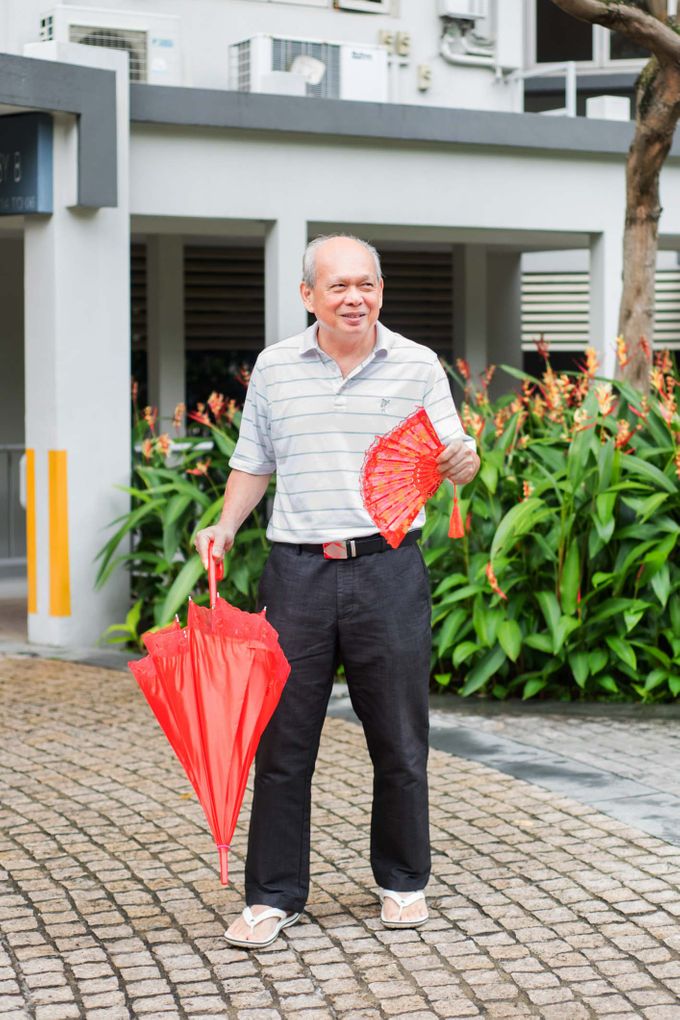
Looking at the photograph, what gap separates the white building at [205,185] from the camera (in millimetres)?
9805

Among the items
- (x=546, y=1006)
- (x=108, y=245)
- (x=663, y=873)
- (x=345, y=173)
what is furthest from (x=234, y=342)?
(x=546, y=1006)

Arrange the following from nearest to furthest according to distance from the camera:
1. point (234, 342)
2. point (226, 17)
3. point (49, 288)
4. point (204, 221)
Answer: point (49, 288) → point (204, 221) → point (226, 17) → point (234, 342)

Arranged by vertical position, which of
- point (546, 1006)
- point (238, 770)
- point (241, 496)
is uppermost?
point (241, 496)

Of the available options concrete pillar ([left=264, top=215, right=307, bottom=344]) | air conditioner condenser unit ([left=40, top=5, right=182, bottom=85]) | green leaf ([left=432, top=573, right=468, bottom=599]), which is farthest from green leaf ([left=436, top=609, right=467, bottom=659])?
air conditioner condenser unit ([left=40, top=5, right=182, bottom=85])

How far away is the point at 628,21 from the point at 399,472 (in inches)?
165

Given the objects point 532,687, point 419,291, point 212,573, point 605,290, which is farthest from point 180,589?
point 419,291

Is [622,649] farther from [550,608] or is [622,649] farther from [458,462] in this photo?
[458,462]

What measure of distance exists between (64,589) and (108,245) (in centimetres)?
205

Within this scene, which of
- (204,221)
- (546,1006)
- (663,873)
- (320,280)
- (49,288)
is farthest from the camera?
(204,221)

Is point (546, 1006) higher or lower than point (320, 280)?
lower

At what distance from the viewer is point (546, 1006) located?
14.1ft

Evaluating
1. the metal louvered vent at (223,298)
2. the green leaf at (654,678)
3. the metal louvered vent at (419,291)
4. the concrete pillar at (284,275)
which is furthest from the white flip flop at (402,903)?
the metal louvered vent at (419,291)

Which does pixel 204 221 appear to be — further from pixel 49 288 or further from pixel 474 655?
pixel 474 655

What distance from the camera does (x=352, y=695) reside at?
486cm
